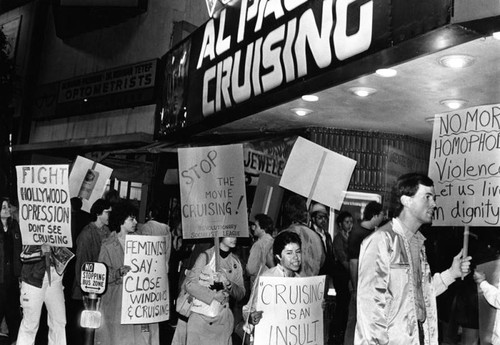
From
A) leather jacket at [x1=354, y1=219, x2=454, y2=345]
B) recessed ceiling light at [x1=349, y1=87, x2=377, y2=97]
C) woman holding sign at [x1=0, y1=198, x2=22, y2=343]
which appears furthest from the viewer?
woman holding sign at [x1=0, y1=198, x2=22, y2=343]

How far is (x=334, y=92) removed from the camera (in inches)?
→ 318

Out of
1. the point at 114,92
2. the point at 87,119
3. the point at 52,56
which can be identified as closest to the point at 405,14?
the point at 114,92

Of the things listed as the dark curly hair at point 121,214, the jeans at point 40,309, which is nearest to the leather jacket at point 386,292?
the dark curly hair at point 121,214

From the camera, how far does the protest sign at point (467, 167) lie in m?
5.66

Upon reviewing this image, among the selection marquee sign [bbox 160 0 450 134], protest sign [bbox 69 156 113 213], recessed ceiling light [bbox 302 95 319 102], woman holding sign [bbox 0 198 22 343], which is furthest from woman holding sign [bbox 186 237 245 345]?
woman holding sign [bbox 0 198 22 343]

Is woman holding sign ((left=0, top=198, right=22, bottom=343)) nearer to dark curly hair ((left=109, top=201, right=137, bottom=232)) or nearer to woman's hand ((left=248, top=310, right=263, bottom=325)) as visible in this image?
dark curly hair ((left=109, top=201, right=137, bottom=232))

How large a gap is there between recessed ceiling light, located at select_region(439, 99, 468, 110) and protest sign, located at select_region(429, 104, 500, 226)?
2.10 metres

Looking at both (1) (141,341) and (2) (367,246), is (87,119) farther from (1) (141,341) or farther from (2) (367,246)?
(2) (367,246)

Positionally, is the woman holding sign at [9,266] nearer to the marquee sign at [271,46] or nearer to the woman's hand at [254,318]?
the marquee sign at [271,46]

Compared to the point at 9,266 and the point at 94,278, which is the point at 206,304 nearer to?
the point at 94,278

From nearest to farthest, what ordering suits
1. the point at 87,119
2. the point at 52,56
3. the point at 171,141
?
the point at 171,141, the point at 87,119, the point at 52,56

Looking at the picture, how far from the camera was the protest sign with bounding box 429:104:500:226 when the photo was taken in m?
5.66

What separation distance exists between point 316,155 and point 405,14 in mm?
2105

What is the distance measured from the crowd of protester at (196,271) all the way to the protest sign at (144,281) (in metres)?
0.16
